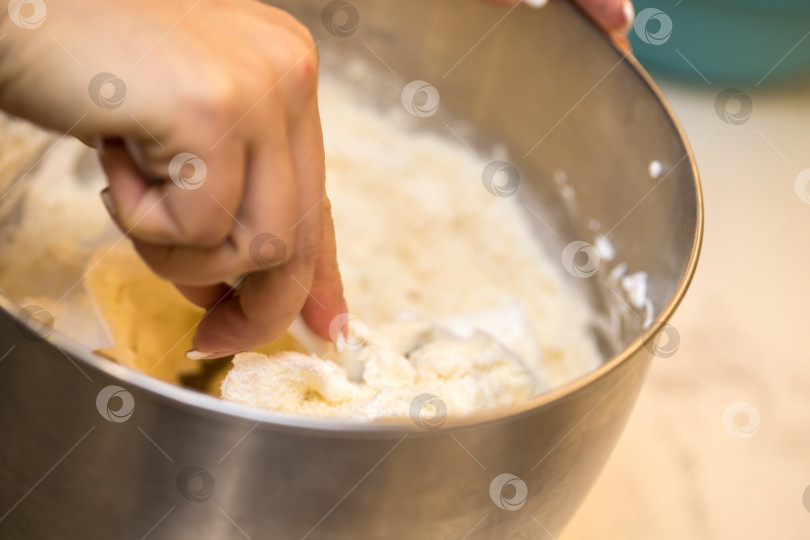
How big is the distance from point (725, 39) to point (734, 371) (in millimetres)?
302

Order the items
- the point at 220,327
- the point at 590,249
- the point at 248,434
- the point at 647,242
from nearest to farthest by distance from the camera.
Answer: the point at 248,434 < the point at 220,327 < the point at 647,242 < the point at 590,249

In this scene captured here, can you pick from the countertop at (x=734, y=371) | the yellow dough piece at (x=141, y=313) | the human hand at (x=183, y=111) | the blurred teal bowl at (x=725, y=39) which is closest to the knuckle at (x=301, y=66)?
the human hand at (x=183, y=111)

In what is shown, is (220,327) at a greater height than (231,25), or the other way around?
(231,25)

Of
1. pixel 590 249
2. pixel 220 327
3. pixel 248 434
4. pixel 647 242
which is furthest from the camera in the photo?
pixel 590 249

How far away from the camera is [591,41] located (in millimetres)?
489

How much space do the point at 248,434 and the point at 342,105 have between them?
44 centimetres

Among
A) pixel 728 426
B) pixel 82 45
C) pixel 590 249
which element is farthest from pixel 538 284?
pixel 82 45

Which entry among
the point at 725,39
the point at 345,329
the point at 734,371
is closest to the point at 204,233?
the point at 345,329

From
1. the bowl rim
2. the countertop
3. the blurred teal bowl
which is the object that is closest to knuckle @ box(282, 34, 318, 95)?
the bowl rim

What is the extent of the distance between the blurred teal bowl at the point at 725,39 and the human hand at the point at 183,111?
0.50 meters

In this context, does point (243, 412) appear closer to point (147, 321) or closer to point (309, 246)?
point (309, 246)

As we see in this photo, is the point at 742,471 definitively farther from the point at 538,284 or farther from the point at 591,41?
the point at 591,41

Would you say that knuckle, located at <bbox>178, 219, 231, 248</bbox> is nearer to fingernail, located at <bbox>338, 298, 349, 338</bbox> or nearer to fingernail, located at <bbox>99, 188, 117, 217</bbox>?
fingernail, located at <bbox>99, 188, 117, 217</bbox>

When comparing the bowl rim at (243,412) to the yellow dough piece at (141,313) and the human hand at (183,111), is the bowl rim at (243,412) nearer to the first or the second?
the human hand at (183,111)
